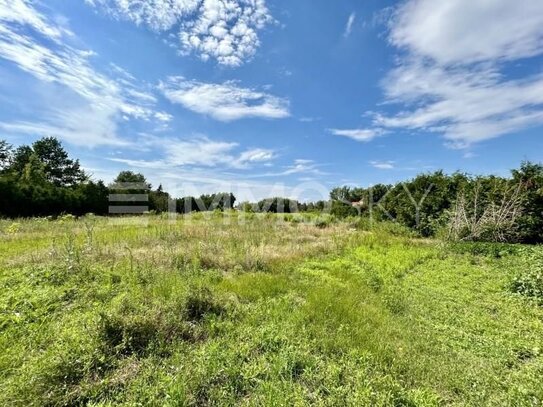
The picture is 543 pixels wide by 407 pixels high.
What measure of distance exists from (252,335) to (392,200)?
17271 millimetres

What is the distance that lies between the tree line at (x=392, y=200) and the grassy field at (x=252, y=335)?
5.91 metres

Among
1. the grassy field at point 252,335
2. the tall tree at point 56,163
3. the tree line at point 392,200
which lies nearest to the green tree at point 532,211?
the tree line at point 392,200

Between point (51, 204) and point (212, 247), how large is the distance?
18.9 meters

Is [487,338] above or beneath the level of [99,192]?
beneath

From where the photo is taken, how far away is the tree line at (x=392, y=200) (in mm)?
11695

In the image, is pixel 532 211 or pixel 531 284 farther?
pixel 532 211

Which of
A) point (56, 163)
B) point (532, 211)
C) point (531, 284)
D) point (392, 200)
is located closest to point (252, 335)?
point (531, 284)

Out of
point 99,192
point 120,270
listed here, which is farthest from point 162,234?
point 99,192

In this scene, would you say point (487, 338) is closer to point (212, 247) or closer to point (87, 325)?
point (87, 325)

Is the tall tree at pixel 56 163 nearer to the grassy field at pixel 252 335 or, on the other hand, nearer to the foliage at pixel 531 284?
the grassy field at pixel 252 335

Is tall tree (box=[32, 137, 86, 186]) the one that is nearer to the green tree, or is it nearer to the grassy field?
the grassy field

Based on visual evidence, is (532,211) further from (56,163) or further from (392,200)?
(56,163)

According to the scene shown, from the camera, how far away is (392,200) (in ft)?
62.3

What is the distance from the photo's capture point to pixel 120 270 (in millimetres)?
5934
